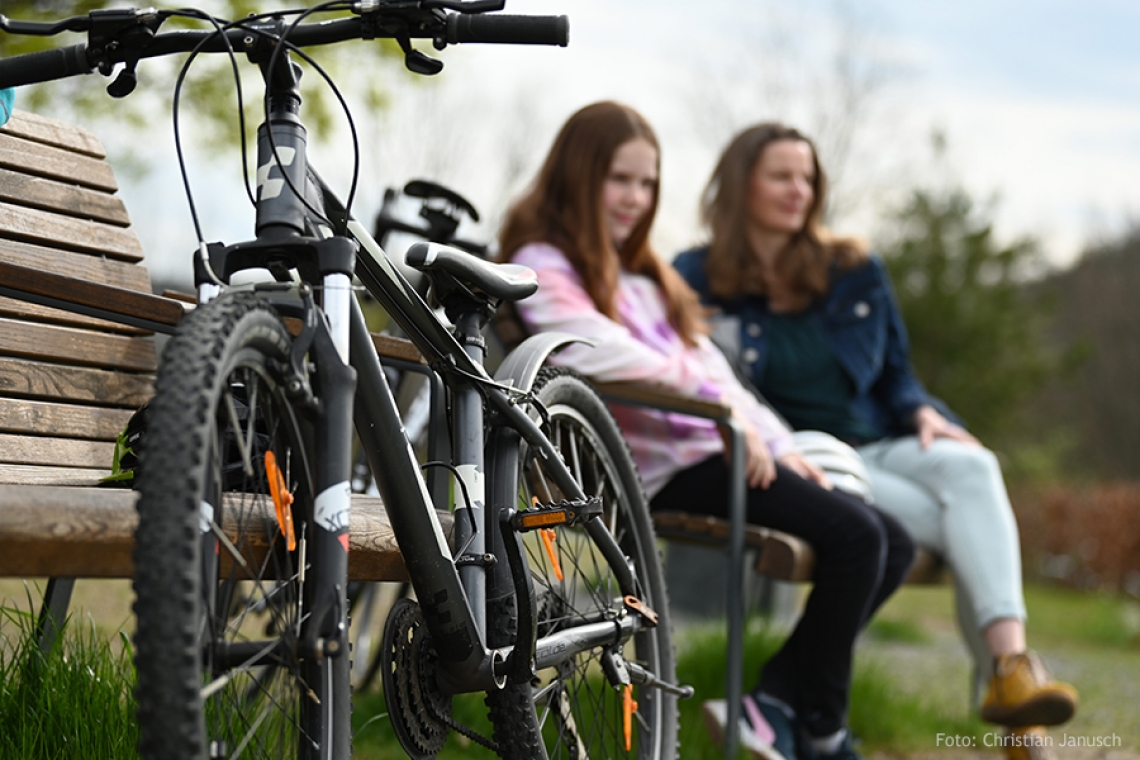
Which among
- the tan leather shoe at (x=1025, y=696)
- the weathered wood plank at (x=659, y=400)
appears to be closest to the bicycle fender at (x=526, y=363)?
the weathered wood plank at (x=659, y=400)

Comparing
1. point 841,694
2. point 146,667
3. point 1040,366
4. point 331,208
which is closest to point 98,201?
point 331,208

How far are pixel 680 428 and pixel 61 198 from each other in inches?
58.4

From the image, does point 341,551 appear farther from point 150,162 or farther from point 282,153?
point 150,162

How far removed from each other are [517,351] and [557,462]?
0.70 ft

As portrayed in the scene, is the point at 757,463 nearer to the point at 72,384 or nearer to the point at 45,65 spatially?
the point at 72,384

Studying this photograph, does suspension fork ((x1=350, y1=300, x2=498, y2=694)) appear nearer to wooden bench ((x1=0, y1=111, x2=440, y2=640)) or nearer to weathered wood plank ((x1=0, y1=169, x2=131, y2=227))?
wooden bench ((x1=0, y1=111, x2=440, y2=640))

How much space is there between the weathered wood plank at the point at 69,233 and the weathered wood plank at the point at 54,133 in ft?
0.60

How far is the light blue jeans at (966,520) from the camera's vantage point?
305cm

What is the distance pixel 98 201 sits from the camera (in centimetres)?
231

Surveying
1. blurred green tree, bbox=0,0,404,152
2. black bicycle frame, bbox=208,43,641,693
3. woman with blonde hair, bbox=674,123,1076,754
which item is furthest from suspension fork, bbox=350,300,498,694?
blurred green tree, bbox=0,0,404,152

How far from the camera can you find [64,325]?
211cm

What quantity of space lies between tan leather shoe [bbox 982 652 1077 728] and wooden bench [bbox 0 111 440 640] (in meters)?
1.88

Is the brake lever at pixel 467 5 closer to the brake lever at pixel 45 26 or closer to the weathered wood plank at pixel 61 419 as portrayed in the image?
the brake lever at pixel 45 26

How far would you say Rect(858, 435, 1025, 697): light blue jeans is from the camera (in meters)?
3.05
